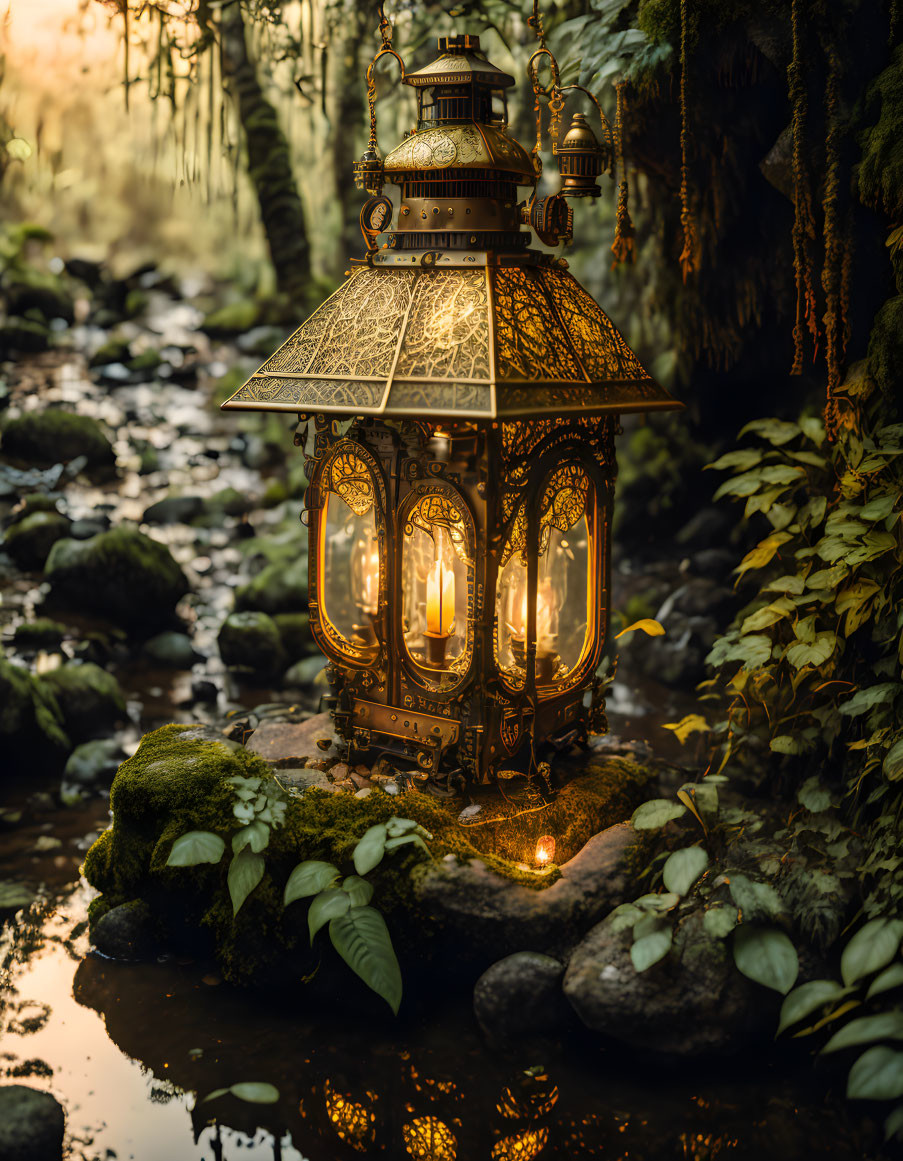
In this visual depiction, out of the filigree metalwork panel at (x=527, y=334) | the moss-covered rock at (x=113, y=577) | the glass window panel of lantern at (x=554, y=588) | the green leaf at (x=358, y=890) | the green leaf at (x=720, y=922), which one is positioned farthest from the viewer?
the moss-covered rock at (x=113, y=577)

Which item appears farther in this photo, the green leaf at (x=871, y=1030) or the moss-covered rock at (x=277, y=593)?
the moss-covered rock at (x=277, y=593)

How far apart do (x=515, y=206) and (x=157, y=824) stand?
9.45ft

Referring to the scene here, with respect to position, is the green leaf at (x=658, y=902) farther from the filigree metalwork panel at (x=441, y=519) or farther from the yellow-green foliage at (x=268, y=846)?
the filigree metalwork panel at (x=441, y=519)

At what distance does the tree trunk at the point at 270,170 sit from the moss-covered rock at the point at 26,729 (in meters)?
6.17

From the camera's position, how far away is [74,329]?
11719mm

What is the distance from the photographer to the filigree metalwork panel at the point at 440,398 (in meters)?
3.57

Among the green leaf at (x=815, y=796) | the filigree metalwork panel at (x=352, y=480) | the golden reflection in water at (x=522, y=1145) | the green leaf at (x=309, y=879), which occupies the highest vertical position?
the filigree metalwork panel at (x=352, y=480)

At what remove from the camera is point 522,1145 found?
3.10m

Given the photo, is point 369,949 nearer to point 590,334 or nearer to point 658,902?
point 658,902

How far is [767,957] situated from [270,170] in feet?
29.8

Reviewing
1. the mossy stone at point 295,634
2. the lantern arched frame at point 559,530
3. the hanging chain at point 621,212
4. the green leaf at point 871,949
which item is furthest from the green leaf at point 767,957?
the mossy stone at point 295,634

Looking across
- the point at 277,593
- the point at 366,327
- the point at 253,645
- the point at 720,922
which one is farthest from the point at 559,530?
the point at 277,593

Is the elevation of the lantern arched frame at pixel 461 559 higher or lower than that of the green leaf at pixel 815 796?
higher

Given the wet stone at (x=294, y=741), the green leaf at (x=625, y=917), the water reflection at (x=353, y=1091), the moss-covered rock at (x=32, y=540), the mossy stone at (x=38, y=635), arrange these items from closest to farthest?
1. the water reflection at (x=353, y=1091)
2. the green leaf at (x=625, y=917)
3. the wet stone at (x=294, y=741)
4. the mossy stone at (x=38, y=635)
5. the moss-covered rock at (x=32, y=540)
